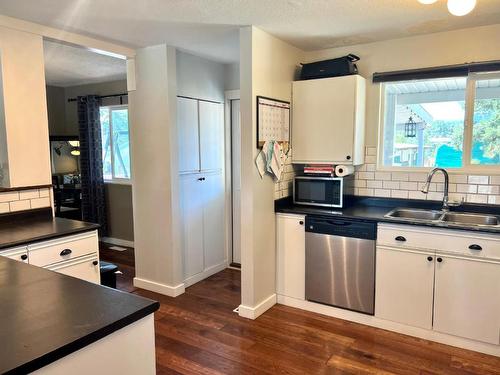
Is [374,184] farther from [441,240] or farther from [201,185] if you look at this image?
[201,185]

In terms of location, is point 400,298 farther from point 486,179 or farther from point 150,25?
point 150,25

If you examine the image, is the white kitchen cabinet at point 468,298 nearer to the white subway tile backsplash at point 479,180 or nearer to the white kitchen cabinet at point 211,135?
the white subway tile backsplash at point 479,180

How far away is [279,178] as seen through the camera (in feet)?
11.1

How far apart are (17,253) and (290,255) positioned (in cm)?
208

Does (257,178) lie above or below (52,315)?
above

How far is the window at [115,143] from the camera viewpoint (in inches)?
211

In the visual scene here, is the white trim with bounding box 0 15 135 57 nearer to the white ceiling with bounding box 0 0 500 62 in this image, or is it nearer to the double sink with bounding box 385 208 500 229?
the white ceiling with bounding box 0 0 500 62

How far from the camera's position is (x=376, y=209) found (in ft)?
10.9

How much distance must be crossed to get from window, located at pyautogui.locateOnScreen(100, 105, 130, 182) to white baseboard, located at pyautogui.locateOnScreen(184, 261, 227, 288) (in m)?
1.96

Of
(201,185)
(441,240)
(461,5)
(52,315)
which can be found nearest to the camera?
(52,315)

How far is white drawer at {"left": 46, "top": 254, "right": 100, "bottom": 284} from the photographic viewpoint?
244 cm

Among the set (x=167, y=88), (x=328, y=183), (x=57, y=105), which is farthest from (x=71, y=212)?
(x=328, y=183)

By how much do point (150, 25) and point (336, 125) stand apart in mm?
1704

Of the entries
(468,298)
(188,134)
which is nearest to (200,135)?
(188,134)
